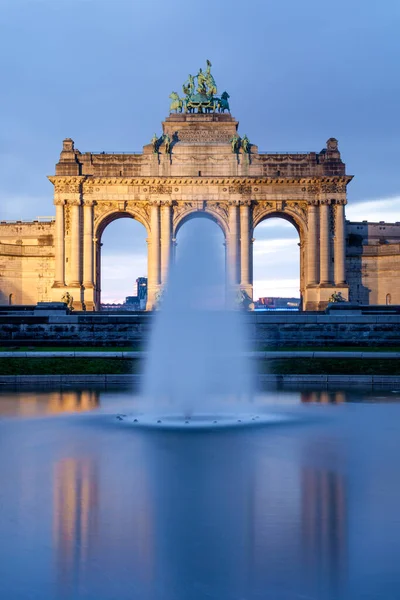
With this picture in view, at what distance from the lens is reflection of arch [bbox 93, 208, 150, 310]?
69.6 metres

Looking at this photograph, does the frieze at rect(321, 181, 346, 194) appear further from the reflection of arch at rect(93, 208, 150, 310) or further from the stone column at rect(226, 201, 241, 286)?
the reflection of arch at rect(93, 208, 150, 310)

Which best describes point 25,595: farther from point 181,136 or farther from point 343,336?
point 181,136

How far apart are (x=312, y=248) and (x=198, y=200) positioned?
11231 mm

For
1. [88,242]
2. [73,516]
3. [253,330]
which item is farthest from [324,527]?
[88,242]

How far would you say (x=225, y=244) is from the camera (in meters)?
70.2

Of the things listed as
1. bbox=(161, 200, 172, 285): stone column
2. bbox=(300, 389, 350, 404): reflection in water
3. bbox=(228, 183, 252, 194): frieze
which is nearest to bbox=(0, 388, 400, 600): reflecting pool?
bbox=(300, 389, 350, 404): reflection in water

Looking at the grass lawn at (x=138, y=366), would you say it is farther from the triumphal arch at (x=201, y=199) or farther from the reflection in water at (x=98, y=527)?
the triumphal arch at (x=201, y=199)

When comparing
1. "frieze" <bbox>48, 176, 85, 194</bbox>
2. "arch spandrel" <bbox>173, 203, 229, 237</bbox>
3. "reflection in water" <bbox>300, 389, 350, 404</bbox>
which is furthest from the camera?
"arch spandrel" <bbox>173, 203, 229, 237</bbox>

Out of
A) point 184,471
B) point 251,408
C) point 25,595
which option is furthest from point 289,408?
point 25,595

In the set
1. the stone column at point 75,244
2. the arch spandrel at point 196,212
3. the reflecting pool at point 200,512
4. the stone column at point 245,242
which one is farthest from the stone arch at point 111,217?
the reflecting pool at point 200,512

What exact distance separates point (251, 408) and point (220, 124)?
53.2 meters

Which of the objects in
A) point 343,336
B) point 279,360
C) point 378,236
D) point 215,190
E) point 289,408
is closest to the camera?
point 289,408

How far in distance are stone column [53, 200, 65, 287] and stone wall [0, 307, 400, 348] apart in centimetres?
2614

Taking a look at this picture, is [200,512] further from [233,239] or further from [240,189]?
[240,189]
